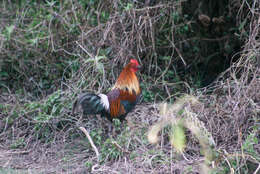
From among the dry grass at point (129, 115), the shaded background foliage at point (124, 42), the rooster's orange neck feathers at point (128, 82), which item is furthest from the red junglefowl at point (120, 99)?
the shaded background foliage at point (124, 42)

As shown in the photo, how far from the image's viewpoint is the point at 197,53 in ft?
22.6

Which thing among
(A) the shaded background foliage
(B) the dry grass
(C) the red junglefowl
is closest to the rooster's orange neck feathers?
(C) the red junglefowl

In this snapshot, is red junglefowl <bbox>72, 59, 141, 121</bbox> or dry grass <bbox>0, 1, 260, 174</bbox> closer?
dry grass <bbox>0, 1, 260, 174</bbox>

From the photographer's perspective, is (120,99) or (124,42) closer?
(120,99)

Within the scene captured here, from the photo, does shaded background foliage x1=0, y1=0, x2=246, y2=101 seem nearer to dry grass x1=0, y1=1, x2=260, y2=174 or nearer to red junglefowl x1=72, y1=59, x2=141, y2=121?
dry grass x1=0, y1=1, x2=260, y2=174

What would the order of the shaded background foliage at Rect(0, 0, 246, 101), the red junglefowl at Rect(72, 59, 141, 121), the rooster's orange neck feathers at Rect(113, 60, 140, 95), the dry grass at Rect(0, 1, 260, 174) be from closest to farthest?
1. the dry grass at Rect(0, 1, 260, 174)
2. the red junglefowl at Rect(72, 59, 141, 121)
3. the rooster's orange neck feathers at Rect(113, 60, 140, 95)
4. the shaded background foliage at Rect(0, 0, 246, 101)

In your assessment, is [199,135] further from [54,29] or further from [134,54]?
[54,29]

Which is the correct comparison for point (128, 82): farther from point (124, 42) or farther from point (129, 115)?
point (124, 42)

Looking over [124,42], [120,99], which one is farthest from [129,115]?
[124,42]

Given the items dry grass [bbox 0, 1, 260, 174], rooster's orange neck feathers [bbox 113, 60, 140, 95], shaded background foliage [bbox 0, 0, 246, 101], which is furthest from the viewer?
shaded background foliage [bbox 0, 0, 246, 101]

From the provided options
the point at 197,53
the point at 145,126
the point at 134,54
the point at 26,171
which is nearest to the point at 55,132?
the point at 26,171

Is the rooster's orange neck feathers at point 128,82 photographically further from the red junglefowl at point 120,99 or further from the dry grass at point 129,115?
the dry grass at point 129,115

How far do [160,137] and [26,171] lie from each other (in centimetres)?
171

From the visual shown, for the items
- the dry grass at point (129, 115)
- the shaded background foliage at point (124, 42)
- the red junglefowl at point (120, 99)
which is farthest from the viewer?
the shaded background foliage at point (124, 42)
